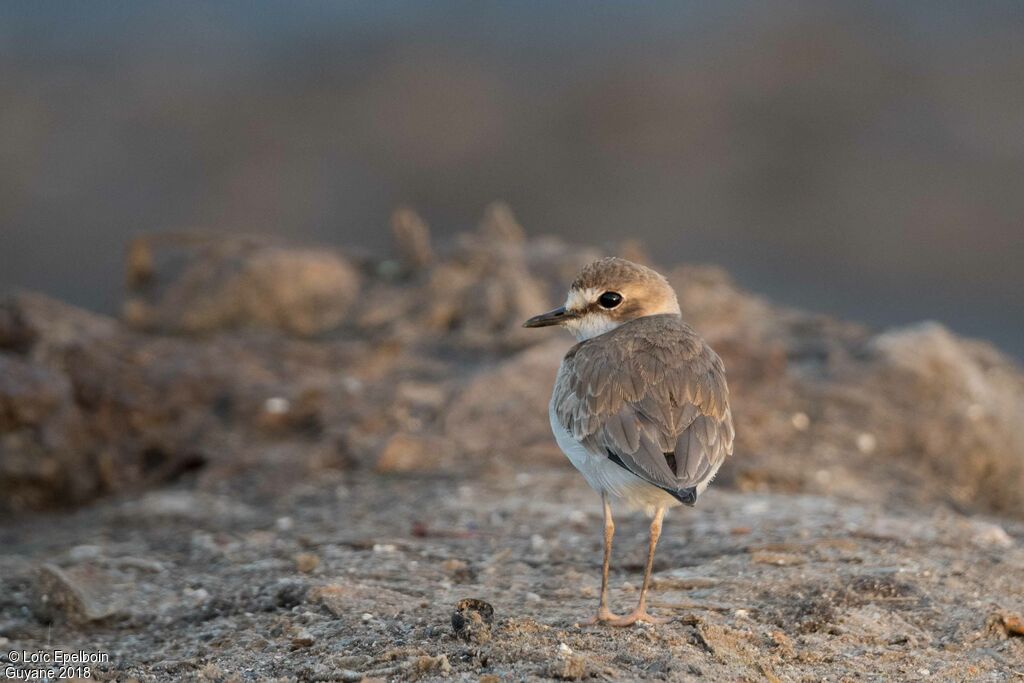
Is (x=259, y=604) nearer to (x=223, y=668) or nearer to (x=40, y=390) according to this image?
(x=223, y=668)

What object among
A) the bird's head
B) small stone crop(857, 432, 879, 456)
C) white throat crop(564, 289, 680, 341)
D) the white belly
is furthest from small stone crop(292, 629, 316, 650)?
small stone crop(857, 432, 879, 456)

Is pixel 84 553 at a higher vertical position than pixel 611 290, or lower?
lower

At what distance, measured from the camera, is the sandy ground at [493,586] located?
454 centimetres

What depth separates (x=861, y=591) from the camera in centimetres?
530

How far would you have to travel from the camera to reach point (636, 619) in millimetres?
4828

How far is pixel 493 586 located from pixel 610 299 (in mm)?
1370

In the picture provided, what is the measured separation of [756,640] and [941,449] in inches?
168

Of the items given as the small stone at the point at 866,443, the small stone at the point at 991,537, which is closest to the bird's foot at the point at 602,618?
the small stone at the point at 991,537

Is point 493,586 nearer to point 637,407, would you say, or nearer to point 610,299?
point 637,407

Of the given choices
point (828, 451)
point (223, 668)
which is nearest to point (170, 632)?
point (223, 668)

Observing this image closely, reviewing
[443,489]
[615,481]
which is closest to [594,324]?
[615,481]

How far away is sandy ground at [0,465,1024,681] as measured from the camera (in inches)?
179

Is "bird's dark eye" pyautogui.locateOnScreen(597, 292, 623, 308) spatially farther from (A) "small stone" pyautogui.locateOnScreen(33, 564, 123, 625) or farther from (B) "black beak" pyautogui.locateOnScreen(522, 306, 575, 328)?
(A) "small stone" pyautogui.locateOnScreen(33, 564, 123, 625)

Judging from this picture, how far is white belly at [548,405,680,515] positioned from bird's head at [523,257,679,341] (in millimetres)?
704
